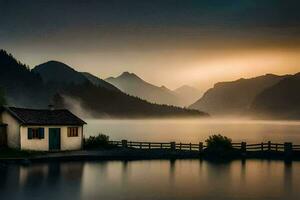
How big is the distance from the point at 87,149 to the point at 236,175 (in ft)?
69.1

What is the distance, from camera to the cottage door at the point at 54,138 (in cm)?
6125

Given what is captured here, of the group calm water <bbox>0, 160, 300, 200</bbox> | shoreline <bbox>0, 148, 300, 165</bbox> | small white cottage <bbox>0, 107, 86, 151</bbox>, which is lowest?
calm water <bbox>0, 160, 300, 200</bbox>

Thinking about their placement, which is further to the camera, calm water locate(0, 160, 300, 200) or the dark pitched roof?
the dark pitched roof

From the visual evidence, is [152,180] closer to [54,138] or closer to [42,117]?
[54,138]

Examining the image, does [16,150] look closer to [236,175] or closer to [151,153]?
[151,153]

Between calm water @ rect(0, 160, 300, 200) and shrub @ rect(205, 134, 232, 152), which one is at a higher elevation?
shrub @ rect(205, 134, 232, 152)

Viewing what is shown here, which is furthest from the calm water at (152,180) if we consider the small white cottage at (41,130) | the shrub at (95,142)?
the shrub at (95,142)

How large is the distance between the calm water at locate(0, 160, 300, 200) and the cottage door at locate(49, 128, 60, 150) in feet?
21.2

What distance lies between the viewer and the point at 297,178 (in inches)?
1922

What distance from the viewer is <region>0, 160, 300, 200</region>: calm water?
38.9 meters

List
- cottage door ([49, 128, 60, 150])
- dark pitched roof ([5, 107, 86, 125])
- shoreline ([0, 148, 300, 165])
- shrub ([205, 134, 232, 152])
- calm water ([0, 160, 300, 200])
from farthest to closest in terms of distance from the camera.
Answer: shrub ([205, 134, 232, 152]) < cottage door ([49, 128, 60, 150]) < shoreline ([0, 148, 300, 165]) < dark pitched roof ([5, 107, 86, 125]) < calm water ([0, 160, 300, 200])

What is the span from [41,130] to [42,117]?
214 cm

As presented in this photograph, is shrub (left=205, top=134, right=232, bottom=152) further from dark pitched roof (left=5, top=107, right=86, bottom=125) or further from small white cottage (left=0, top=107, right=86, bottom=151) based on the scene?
dark pitched roof (left=5, top=107, right=86, bottom=125)

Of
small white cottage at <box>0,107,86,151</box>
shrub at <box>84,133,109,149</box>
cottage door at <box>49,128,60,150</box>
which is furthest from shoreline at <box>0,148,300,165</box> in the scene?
shrub at <box>84,133,109,149</box>
